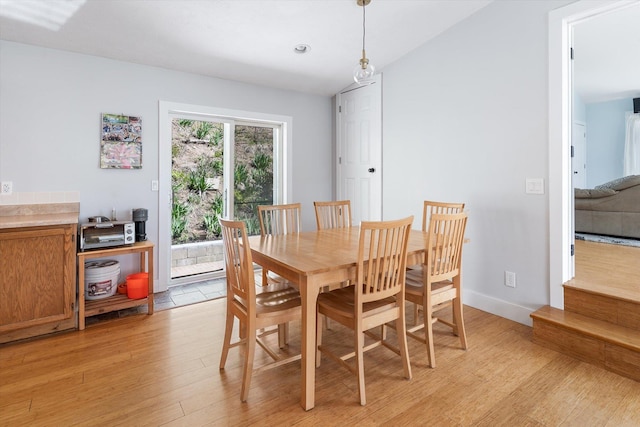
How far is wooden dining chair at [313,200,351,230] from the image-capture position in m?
3.15

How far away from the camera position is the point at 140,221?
3.24 m

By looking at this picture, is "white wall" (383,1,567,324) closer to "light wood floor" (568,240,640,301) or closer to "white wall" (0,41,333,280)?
"light wood floor" (568,240,640,301)

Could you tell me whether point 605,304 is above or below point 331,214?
below

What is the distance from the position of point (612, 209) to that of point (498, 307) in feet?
9.62

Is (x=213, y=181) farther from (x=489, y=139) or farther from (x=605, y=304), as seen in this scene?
(x=605, y=304)

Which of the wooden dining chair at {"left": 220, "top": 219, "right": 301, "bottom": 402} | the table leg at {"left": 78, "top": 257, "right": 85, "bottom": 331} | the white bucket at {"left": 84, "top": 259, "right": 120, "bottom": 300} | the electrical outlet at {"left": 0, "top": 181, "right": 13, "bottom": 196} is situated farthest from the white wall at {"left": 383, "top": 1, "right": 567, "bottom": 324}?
the electrical outlet at {"left": 0, "top": 181, "right": 13, "bottom": 196}

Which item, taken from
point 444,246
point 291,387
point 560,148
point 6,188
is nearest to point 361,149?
point 560,148

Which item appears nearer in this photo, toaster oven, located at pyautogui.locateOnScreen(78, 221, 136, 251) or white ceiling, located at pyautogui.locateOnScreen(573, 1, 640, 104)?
toaster oven, located at pyautogui.locateOnScreen(78, 221, 136, 251)

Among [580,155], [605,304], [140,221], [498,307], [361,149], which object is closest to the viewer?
[605,304]

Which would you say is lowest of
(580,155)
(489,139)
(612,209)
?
(612,209)

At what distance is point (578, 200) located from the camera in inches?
191

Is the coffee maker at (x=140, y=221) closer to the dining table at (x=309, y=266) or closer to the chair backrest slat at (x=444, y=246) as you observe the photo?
the dining table at (x=309, y=266)

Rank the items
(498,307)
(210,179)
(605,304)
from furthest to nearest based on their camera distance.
Result: (210,179), (498,307), (605,304)

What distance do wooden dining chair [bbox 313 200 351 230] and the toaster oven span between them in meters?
1.72
